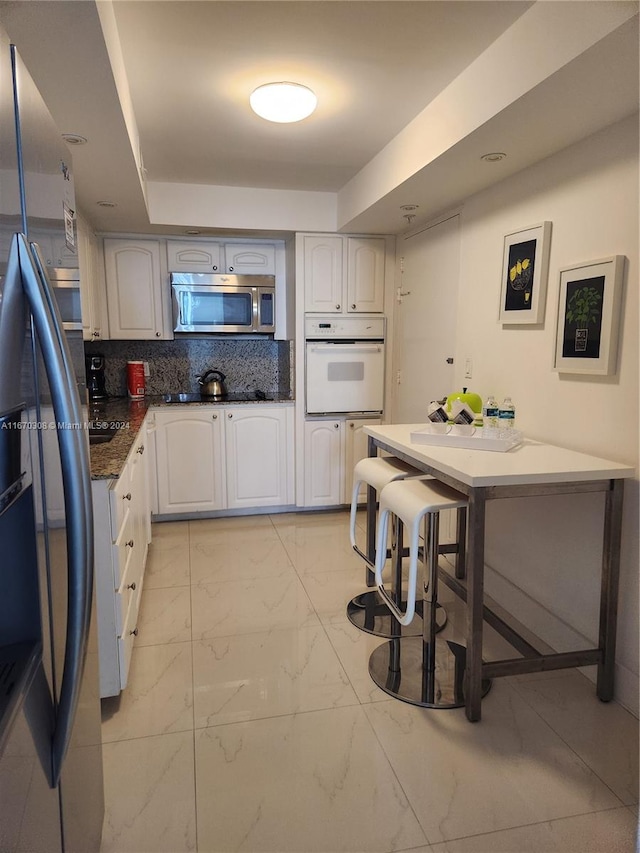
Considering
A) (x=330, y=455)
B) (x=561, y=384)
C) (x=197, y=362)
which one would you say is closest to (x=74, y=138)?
(x=561, y=384)

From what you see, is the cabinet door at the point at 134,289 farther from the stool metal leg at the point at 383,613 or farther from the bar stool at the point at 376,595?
the stool metal leg at the point at 383,613

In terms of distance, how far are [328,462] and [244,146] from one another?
7.19 feet

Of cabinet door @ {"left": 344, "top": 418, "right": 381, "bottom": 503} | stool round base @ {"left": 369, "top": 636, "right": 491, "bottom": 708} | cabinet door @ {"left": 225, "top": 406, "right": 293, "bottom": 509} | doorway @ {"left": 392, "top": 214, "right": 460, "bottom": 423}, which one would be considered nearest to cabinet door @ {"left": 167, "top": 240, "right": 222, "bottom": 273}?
cabinet door @ {"left": 225, "top": 406, "right": 293, "bottom": 509}

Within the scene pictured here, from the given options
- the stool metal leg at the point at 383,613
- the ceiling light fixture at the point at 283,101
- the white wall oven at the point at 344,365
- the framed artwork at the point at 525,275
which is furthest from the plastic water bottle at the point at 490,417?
the white wall oven at the point at 344,365

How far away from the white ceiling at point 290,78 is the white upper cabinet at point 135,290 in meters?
0.89

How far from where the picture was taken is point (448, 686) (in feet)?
6.86

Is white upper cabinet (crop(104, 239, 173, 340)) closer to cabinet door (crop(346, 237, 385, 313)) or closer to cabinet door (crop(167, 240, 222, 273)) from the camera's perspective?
cabinet door (crop(167, 240, 222, 273))

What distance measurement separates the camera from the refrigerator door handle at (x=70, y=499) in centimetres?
78

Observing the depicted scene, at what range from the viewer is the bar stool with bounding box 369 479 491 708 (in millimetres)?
1977

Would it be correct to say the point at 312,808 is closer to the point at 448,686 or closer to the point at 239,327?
the point at 448,686

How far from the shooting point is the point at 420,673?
216cm

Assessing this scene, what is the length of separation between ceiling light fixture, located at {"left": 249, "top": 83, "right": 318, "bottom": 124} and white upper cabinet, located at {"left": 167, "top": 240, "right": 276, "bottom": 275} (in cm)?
180

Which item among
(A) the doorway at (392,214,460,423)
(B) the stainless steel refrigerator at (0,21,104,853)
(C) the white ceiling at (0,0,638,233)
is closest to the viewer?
(B) the stainless steel refrigerator at (0,21,104,853)

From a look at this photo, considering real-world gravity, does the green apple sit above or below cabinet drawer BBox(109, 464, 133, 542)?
above
